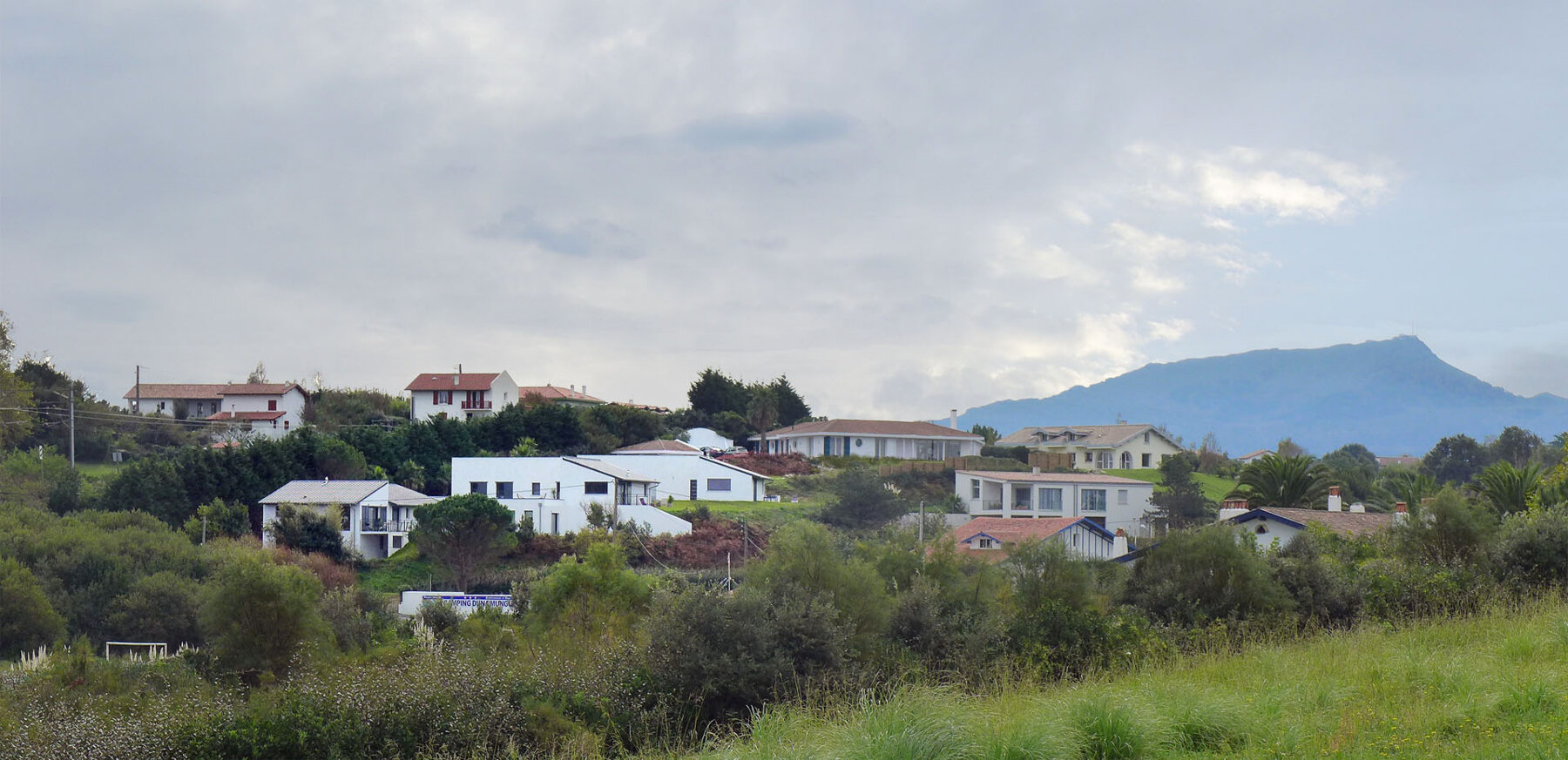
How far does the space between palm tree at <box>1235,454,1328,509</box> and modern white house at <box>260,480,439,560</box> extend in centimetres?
3110

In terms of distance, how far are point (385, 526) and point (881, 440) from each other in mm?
34179

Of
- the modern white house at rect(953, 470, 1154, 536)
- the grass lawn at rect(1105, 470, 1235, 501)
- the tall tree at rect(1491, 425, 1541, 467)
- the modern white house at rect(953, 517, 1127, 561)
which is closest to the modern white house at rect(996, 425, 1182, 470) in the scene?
the grass lawn at rect(1105, 470, 1235, 501)

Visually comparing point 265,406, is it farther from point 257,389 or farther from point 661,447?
point 661,447

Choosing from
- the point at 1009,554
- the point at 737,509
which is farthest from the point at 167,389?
the point at 1009,554

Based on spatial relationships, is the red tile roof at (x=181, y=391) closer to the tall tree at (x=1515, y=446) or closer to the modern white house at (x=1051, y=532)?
the modern white house at (x=1051, y=532)

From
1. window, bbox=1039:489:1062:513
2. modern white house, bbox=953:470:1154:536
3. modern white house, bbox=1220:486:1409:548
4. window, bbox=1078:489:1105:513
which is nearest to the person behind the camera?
modern white house, bbox=1220:486:1409:548

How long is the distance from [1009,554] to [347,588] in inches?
973

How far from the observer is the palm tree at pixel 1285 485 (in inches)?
1593

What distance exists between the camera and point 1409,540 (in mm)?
14773

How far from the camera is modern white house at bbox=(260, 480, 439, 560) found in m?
43.9

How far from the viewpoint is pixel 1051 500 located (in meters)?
51.8

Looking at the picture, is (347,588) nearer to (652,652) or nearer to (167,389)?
(652,652)

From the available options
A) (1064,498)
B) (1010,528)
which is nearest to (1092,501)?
(1064,498)

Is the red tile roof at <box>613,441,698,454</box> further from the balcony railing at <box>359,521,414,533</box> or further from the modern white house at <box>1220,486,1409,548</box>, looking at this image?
the modern white house at <box>1220,486,1409,548</box>
